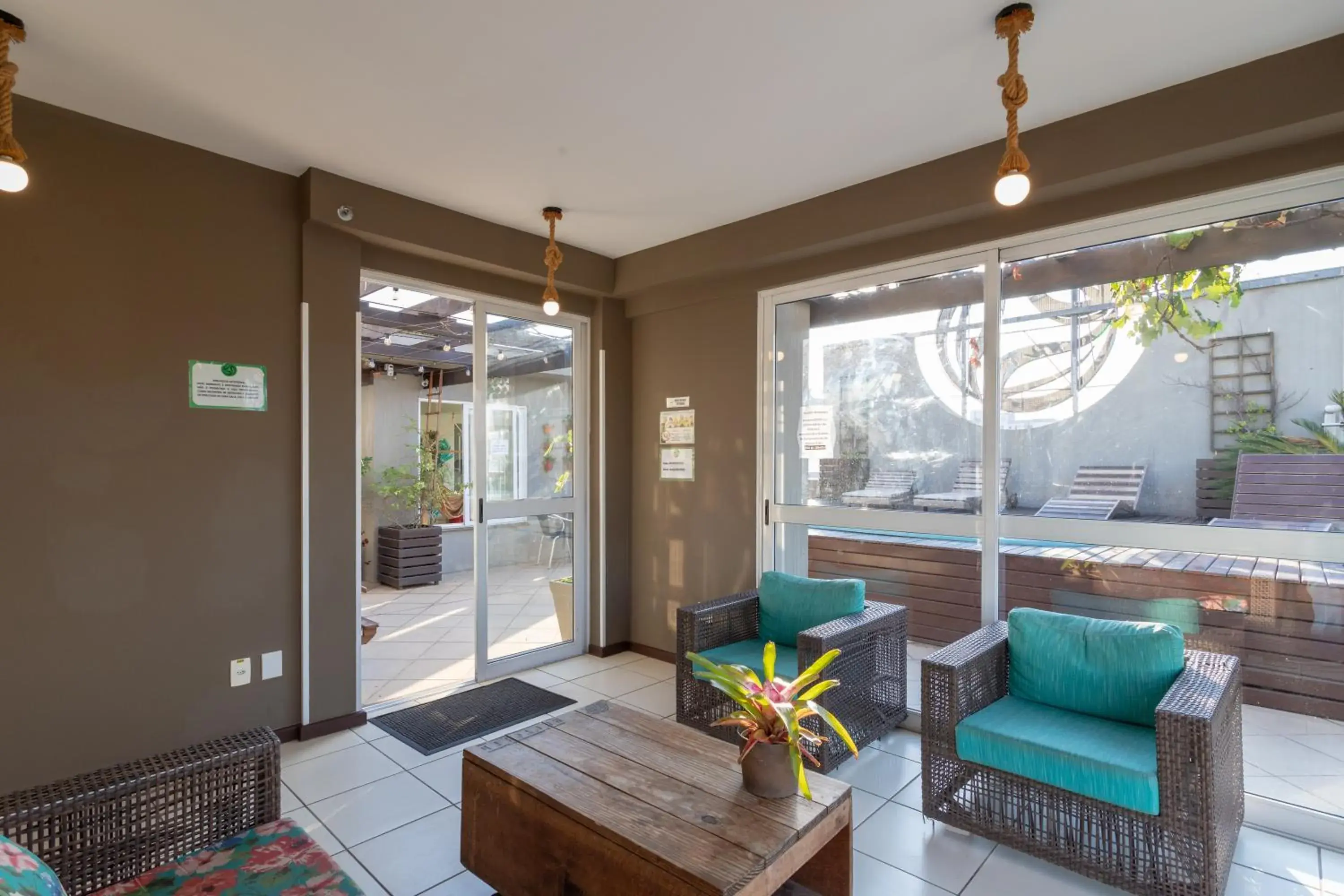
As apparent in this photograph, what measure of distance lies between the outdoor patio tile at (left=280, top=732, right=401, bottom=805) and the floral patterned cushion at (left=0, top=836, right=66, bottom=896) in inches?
64.6

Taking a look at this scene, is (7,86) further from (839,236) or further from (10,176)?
(839,236)

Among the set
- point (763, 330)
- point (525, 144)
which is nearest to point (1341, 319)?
point (763, 330)

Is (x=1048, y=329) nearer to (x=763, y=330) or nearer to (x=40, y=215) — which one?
(x=763, y=330)

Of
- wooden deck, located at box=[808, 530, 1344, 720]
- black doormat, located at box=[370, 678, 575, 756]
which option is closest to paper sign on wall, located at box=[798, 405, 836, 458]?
wooden deck, located at box=[808, 530, 1344, 720]

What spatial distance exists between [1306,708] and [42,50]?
512 cm

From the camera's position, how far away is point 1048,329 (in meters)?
3.08

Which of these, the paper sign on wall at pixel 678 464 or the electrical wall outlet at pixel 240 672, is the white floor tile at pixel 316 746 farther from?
the paper sign on wall at pixel 678 464

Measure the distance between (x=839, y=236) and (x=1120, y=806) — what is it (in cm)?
267

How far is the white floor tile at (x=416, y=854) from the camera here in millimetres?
2236

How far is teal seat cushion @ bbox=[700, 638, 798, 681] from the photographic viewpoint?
→ 3.09 meters

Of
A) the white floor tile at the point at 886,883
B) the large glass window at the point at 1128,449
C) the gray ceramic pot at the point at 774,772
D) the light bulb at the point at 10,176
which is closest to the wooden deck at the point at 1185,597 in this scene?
the large glass window at the point at 1128,449

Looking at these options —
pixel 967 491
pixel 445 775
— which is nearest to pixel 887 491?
pixel 967 491

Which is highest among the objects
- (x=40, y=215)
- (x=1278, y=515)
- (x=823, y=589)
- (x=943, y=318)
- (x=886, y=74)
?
(x=886, y=74)

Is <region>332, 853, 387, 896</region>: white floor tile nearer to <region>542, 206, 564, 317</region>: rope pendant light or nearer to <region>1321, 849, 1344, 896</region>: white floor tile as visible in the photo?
<region>542, 206, 564, 317</region>: rope pendant light
